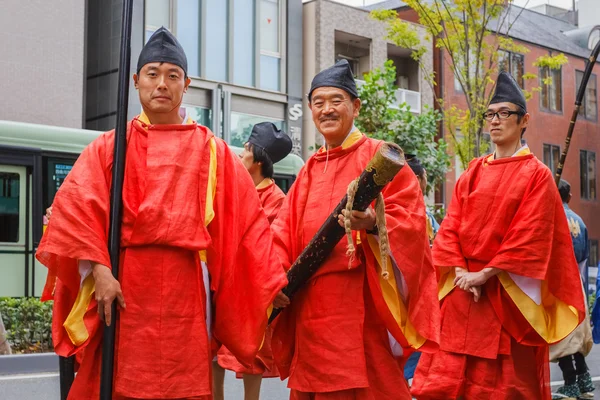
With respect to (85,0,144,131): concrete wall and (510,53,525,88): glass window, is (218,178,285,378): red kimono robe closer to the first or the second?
(85,0,144,131): concrete wall

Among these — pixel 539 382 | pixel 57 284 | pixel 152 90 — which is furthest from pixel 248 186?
pixel 539 382

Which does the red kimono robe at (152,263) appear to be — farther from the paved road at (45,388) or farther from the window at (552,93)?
the window at (552,93)

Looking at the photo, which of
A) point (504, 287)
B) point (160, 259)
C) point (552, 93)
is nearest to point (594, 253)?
point (552, 93)

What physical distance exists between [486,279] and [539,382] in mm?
698

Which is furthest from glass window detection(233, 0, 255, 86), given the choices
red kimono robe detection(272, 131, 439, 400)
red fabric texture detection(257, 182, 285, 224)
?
red kimono robe detection(272, 131, 439, 400)

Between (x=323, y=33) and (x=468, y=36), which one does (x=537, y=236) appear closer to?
(x=468, y=36)

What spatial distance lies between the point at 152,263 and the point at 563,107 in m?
32.5

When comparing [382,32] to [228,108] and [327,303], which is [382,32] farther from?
[327,303]

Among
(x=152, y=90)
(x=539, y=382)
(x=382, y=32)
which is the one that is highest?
(x=382, y=32)

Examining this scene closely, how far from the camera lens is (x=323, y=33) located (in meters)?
25.8

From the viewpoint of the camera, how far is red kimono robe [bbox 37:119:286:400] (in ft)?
12.1

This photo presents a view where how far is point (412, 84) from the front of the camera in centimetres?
2941

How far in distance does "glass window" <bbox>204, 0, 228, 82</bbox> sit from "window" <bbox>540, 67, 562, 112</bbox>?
13.5m

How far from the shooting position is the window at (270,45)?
24922 millimetres
